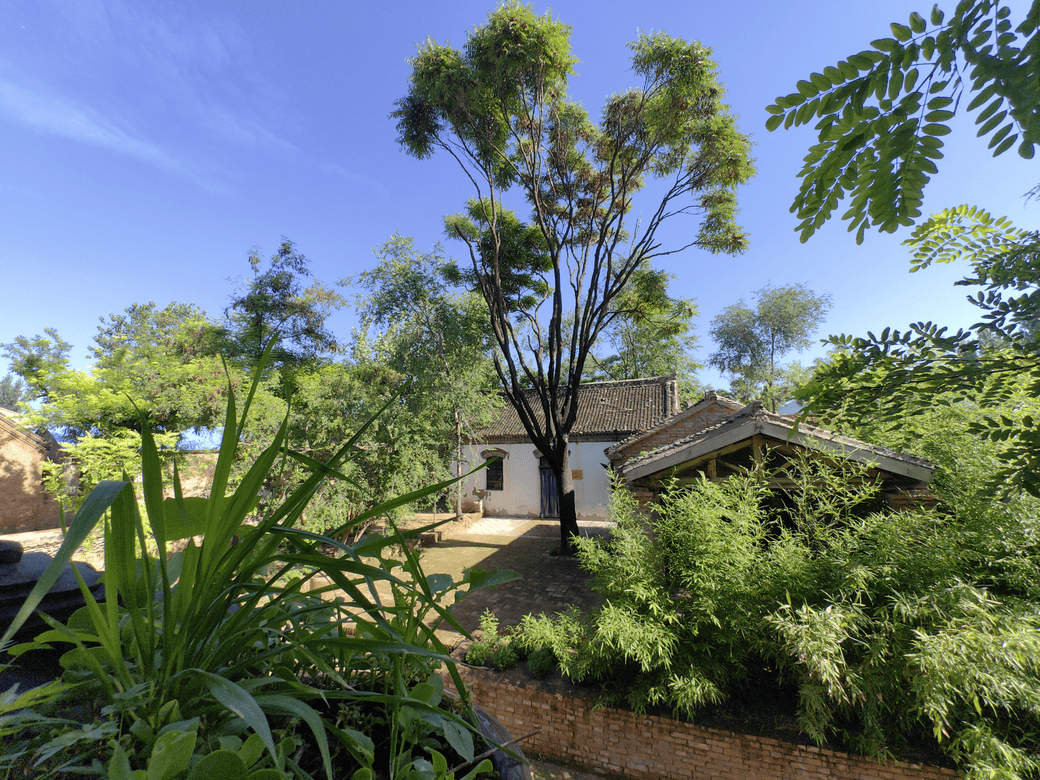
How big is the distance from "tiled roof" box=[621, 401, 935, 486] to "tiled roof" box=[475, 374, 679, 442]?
8104mm

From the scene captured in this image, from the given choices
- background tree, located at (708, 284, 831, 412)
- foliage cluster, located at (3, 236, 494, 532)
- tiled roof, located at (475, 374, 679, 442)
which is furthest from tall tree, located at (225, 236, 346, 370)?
background tree, located at (708, 284, 831, 412)

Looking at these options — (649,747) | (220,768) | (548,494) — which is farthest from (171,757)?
(548,494)

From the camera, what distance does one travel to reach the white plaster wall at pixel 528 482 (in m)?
13.7

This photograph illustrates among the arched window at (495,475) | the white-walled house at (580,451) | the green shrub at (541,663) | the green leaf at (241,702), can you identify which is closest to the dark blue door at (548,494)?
the white-walled house at (580,451)

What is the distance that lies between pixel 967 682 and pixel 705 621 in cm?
146

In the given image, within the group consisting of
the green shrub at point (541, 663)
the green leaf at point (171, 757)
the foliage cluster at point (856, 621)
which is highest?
the green leaf at point (171, 757)

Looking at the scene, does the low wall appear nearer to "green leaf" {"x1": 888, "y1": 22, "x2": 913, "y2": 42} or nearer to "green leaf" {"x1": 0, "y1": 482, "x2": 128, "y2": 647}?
"green leaf" {"x1": 0, "y1": 482, "x2": 128, "y2": 647}

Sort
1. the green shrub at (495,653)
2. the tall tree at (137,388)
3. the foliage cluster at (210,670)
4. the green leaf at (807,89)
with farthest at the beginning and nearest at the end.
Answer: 1. the tall tree at (137,388)
2. the green shrub at (495,653)
3. the green leaf at (807,89)
4. the foliage cluster at (210,670)

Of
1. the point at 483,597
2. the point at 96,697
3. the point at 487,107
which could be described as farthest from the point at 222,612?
the point at 487,107

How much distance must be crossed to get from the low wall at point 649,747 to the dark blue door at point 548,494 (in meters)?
10.5

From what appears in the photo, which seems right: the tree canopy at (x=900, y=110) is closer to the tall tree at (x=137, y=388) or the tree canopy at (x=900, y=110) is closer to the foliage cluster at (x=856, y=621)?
the foliage cluster at (x=856, y=621)

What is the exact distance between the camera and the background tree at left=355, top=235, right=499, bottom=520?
10422 mm

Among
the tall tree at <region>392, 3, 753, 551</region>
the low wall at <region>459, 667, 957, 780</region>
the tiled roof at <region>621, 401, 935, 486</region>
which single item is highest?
the tall tree at <region>392, 3, 753, 551</region>

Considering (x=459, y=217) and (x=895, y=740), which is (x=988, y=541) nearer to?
(x=895, y=740)
